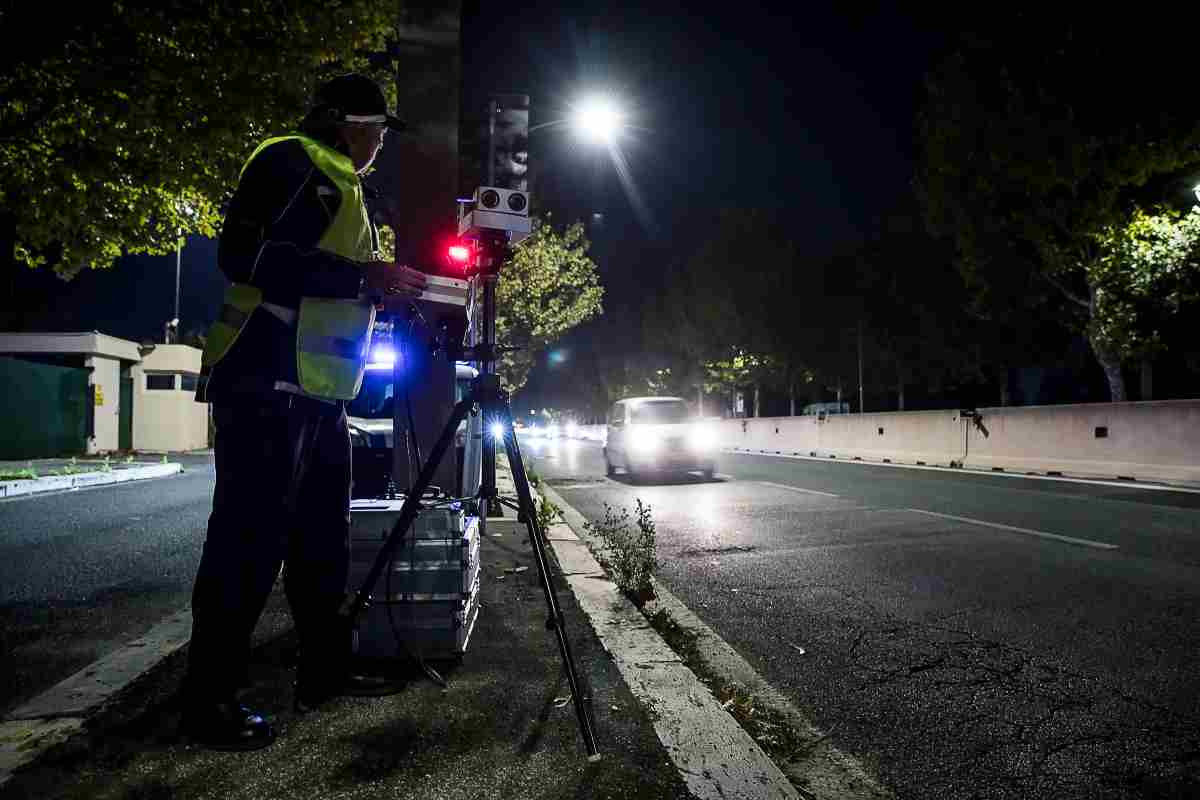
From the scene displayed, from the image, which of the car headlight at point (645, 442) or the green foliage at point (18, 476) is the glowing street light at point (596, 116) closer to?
the car headlight at point (645, 442)

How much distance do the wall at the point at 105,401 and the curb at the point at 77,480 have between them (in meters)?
10.4

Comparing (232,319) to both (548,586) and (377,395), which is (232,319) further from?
(377,395)

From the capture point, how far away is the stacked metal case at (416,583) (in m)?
2.97

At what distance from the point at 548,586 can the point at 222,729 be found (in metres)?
1.13

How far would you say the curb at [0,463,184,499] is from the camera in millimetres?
10789

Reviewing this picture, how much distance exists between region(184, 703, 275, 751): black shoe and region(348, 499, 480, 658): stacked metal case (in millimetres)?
704

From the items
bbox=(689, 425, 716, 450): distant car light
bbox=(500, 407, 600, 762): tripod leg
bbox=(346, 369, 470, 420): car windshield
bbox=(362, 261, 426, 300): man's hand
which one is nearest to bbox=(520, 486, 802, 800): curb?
bbox=(500, 407, 600, 762): tripod leg

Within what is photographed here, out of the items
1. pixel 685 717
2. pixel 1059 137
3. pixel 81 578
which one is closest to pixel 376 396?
pixel 81 578

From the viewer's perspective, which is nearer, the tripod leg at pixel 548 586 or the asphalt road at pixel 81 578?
the tripod leg at pixel 548 586

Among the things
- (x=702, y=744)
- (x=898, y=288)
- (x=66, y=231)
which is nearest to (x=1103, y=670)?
(x=702, y=744)

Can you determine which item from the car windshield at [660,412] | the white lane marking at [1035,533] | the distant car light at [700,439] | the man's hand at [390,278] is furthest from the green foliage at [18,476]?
the white lane marking at [1035,533]

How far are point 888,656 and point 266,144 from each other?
11.4 feet

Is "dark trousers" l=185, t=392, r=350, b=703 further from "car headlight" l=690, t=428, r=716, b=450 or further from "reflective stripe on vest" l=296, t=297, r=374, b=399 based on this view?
"car headlight" l=690, t=428, r=716, b=450

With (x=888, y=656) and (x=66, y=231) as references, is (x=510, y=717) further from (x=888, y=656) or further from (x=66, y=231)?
(x=66, y=231)
